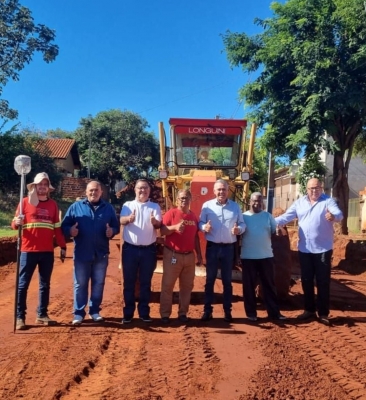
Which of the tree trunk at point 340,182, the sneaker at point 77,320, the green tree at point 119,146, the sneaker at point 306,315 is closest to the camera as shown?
the sneaker at point 77,320

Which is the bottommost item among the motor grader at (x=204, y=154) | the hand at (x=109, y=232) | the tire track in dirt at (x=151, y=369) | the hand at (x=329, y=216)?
the tire track in dirt at (x=151, y=369)

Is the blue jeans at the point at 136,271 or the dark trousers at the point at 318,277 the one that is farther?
the dark trousers at the point at 318,277

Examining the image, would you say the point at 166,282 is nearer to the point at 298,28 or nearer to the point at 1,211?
the point at 298,28

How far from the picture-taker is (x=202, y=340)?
609 cm

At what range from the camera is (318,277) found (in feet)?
23.5

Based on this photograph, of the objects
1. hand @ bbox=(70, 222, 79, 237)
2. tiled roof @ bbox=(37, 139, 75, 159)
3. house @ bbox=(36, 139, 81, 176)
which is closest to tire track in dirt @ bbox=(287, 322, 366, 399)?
hand @ bbox=(70, 222, 79, 237)

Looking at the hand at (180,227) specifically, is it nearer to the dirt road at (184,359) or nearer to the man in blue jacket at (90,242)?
the man in blue jacket at (90,242)

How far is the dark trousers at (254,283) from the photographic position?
718 cm

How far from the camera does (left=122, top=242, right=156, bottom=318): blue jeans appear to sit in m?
6.84

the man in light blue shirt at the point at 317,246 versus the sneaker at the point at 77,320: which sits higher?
the man in light blue shirt at the point at 317,246

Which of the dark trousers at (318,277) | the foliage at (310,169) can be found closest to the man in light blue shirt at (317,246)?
the dark trousers at (318,277)

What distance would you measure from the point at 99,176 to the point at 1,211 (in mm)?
16394

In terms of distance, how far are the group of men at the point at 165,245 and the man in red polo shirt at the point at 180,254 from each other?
13 millimetres

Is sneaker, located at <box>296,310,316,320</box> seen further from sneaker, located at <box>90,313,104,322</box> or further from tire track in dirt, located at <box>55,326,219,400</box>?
sneaker, located at <box>90,313,104,322</box>
